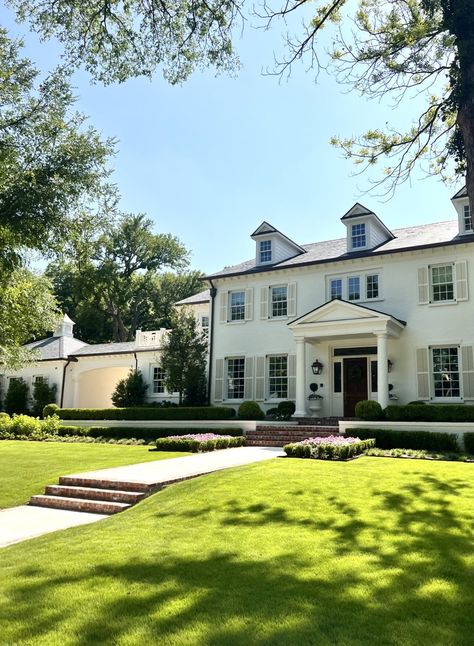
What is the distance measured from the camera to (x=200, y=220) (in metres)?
23.5

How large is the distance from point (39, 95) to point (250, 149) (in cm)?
506

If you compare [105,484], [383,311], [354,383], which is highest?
[383,311]

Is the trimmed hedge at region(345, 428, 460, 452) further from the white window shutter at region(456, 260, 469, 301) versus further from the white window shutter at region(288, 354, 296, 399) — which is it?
the white window shutter at region(456, 260, 469, 301)

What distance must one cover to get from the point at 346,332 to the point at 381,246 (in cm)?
455

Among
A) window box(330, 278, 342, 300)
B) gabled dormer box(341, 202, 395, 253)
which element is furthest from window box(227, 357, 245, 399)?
gabled dormer box(341, 202, 395, 253)

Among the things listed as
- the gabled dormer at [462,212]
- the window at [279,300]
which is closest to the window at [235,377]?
the window at [279,300]

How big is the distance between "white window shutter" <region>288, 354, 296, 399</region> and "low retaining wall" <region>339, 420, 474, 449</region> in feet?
15.8

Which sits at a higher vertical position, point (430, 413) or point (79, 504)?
point (430, 413)

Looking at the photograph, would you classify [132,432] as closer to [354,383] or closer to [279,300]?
[279,300]

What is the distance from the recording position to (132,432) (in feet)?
67.6

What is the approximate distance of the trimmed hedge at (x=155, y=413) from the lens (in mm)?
20344

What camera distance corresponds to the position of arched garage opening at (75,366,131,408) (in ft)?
103

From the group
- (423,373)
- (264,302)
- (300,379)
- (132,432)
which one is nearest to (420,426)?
(423,373)

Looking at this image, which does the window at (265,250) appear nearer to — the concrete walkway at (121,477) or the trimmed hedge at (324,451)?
the concrete walkway at (121,477)
